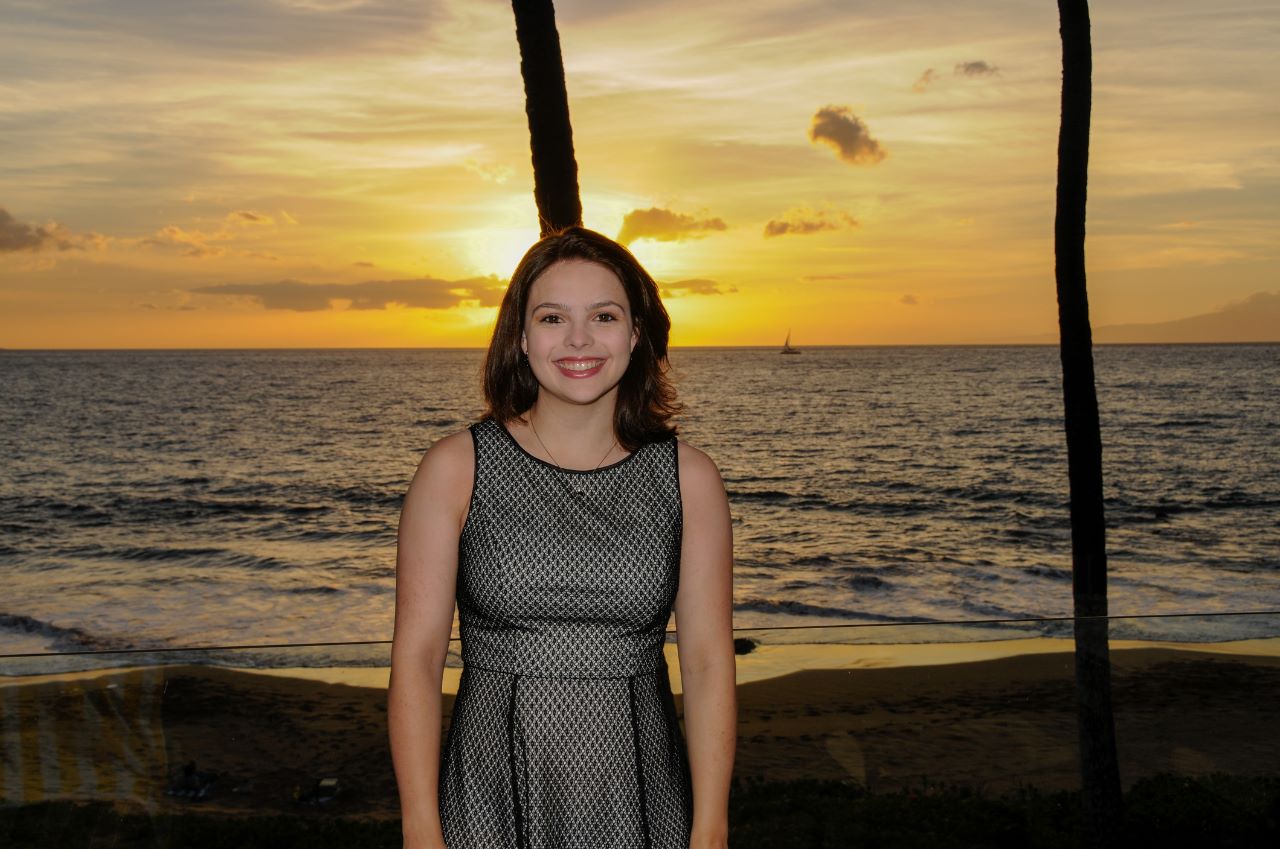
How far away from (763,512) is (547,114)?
21012mm

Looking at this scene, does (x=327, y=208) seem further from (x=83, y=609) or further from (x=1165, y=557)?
(x=1165, y=557)

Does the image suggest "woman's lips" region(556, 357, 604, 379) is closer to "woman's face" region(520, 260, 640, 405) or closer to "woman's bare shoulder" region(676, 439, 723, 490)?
"woman's face" region(520, 260, 640, 405)

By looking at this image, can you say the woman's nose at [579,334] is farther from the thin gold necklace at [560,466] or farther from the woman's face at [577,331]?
the thin gold necklace at [560,466]

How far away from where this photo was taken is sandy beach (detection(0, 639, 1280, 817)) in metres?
3.10

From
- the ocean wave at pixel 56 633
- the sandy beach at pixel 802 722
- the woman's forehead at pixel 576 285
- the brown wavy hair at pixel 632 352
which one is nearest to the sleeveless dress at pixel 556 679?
the brown wavy hair at pixel 632 352

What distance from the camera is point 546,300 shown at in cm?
182

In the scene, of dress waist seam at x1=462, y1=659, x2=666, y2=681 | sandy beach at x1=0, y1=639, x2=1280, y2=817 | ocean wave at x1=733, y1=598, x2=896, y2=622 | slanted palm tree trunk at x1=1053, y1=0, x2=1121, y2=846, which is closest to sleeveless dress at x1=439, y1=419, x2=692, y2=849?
dress waist seam at x1=462, y1=659, x2=666, y2=681

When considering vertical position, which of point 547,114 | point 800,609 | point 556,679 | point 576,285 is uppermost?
point 547,114

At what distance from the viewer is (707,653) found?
6.00 feet

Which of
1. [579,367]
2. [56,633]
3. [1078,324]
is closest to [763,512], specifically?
[56,633]

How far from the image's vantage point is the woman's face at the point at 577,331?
5.93ft

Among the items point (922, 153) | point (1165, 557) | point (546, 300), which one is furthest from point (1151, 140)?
point (546, 300)

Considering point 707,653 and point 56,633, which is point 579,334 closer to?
point 707,653

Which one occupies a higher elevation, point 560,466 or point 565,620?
point 560,466
